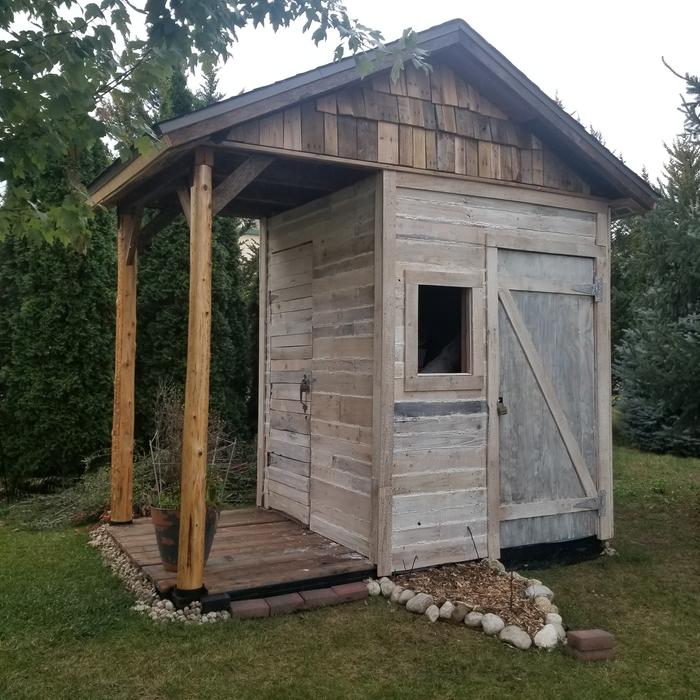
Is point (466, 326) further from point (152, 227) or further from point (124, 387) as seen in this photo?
point (124, 387)

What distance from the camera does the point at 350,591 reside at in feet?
15.2

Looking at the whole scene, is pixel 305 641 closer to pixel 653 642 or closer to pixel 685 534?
pixel 653 642

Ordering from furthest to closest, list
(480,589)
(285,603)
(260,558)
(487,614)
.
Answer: (260,558) < (480,589) < (285,603) < (487,614)

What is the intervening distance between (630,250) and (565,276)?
11.6 meters

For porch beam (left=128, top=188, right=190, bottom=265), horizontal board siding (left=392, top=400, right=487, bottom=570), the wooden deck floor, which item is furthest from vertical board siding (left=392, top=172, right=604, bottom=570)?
porch beam (left=128, top=188, right=190, bottom=265)

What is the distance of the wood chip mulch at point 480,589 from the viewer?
4281mm

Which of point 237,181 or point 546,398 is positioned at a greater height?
point 237,181

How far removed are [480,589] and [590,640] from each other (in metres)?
0.95

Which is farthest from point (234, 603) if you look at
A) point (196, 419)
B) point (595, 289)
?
point (595, 289)

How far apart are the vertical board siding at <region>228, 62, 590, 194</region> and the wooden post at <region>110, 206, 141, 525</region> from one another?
2.12 m

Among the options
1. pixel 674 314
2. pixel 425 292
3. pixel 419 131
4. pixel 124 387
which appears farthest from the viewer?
pixel 674 314

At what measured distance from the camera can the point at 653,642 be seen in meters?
4.15

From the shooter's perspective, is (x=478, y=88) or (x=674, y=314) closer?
(x=478, y=88)

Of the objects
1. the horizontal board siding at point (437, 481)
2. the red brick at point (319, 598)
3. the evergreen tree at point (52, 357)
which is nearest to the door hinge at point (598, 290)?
the horizontal board siding at point (437, 481)
